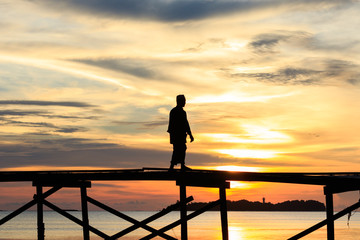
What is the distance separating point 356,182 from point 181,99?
5464mm

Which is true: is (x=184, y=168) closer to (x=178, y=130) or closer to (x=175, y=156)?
(x=175, y=156)

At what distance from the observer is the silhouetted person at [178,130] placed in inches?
687

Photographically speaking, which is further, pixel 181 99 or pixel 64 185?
pixel 64 185

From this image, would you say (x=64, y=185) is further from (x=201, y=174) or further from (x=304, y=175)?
(x=304, y=175)

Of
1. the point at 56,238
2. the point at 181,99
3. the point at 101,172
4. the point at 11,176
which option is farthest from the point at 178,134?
the point at 56,238

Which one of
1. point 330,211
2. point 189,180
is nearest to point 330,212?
point 330,211

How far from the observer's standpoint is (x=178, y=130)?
1748 cm

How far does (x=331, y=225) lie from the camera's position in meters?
18.0

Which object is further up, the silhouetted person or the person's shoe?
the silhouetted person

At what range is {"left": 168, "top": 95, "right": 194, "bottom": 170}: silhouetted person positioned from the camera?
57.2 ft

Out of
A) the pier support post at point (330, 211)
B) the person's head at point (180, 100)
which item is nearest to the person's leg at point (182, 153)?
the person's head at point (180, 100)

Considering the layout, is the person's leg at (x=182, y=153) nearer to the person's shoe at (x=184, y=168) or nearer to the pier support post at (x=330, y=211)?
the person's shoe at (x=184, y=168)

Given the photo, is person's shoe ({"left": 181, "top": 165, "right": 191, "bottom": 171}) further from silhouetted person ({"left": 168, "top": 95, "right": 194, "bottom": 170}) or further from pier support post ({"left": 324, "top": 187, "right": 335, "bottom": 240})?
pier support post ({"left": 324, "top": 187, "right": 335, "bottom": 240})

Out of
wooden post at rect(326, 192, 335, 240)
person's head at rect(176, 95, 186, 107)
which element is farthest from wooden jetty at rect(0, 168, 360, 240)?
person's head at rect(176, 95, 186, 107)
